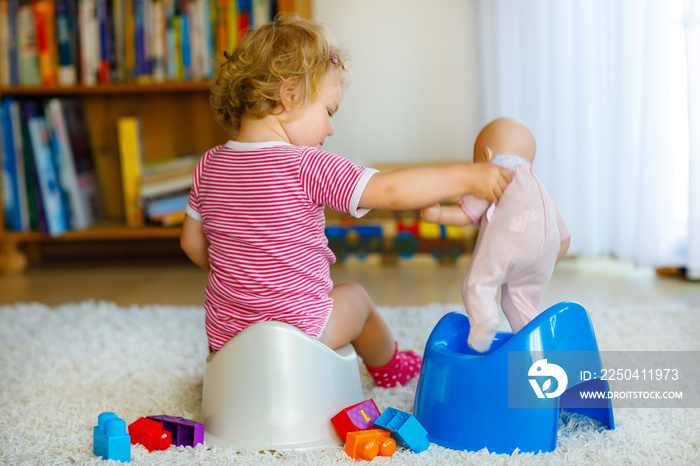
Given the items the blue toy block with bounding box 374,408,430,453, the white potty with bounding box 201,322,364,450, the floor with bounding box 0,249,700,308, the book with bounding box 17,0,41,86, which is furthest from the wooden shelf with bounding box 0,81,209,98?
the blue toy block with bounding box 374,408,430,453

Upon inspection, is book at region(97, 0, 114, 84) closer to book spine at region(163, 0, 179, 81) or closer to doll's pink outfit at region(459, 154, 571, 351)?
book spine at region(163, 0, 179, 81)

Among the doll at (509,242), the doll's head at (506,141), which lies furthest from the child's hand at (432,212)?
the doll's head at (506,141)

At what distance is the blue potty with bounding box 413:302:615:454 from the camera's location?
833mm

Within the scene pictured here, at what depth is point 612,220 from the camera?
1912mm

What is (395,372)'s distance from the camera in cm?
112

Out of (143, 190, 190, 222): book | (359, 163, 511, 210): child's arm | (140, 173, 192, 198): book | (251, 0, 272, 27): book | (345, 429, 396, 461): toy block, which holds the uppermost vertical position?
(251, 0, 272, 27): book

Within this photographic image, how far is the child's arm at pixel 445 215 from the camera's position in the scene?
89 centimetres

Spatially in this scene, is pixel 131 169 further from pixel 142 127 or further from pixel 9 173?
pixel 9 173

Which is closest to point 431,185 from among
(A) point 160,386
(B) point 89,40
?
(A) point 160,386

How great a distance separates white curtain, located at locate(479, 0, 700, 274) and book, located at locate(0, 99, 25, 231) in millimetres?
1437

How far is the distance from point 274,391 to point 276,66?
0.42 meters

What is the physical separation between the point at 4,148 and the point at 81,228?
0.32 metres

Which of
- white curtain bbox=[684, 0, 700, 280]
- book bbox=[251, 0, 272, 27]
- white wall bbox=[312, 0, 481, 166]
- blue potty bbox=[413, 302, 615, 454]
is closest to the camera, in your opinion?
blue potty bbox=[413, 302, 615, 454]

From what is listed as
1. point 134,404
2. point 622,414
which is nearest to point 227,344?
point 134,404
